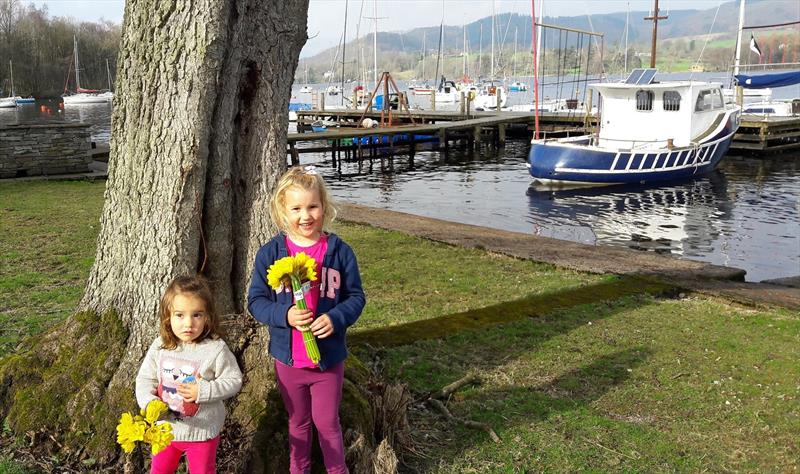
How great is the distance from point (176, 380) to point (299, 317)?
551 millimetres

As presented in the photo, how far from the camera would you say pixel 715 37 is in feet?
279

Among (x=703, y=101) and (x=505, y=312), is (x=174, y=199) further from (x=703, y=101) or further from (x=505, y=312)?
(x=703, y=101)

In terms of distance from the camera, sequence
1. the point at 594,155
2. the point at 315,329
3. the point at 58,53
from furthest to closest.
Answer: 1. the point at 58,53
2. the point at 594,155
3. the point at 315,329

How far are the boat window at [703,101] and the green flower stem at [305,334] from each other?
906 inches

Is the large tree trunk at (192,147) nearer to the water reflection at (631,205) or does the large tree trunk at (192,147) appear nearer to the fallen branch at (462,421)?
the fallen branch at (462,421)

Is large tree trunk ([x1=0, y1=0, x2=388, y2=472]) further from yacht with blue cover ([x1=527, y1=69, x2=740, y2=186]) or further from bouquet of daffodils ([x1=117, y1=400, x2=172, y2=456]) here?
yacht with blue cover ([x1=527, y1=69, x2=740, y2=186])

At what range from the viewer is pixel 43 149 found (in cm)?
1518

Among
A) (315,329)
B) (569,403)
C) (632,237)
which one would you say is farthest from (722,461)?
(632,237)

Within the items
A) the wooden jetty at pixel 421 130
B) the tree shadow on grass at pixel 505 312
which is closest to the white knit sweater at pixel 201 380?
the tree shadow on grass at pixel 505 312

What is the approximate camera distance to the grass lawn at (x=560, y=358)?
150 inches

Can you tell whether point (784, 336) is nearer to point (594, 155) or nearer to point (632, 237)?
point (632, 237)

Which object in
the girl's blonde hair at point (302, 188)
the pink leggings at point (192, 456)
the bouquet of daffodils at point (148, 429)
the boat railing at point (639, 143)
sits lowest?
the pink leggings at point (192, 456)

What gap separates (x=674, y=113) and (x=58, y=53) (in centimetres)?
9043

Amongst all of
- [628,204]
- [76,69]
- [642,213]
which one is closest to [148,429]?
[642,213]
